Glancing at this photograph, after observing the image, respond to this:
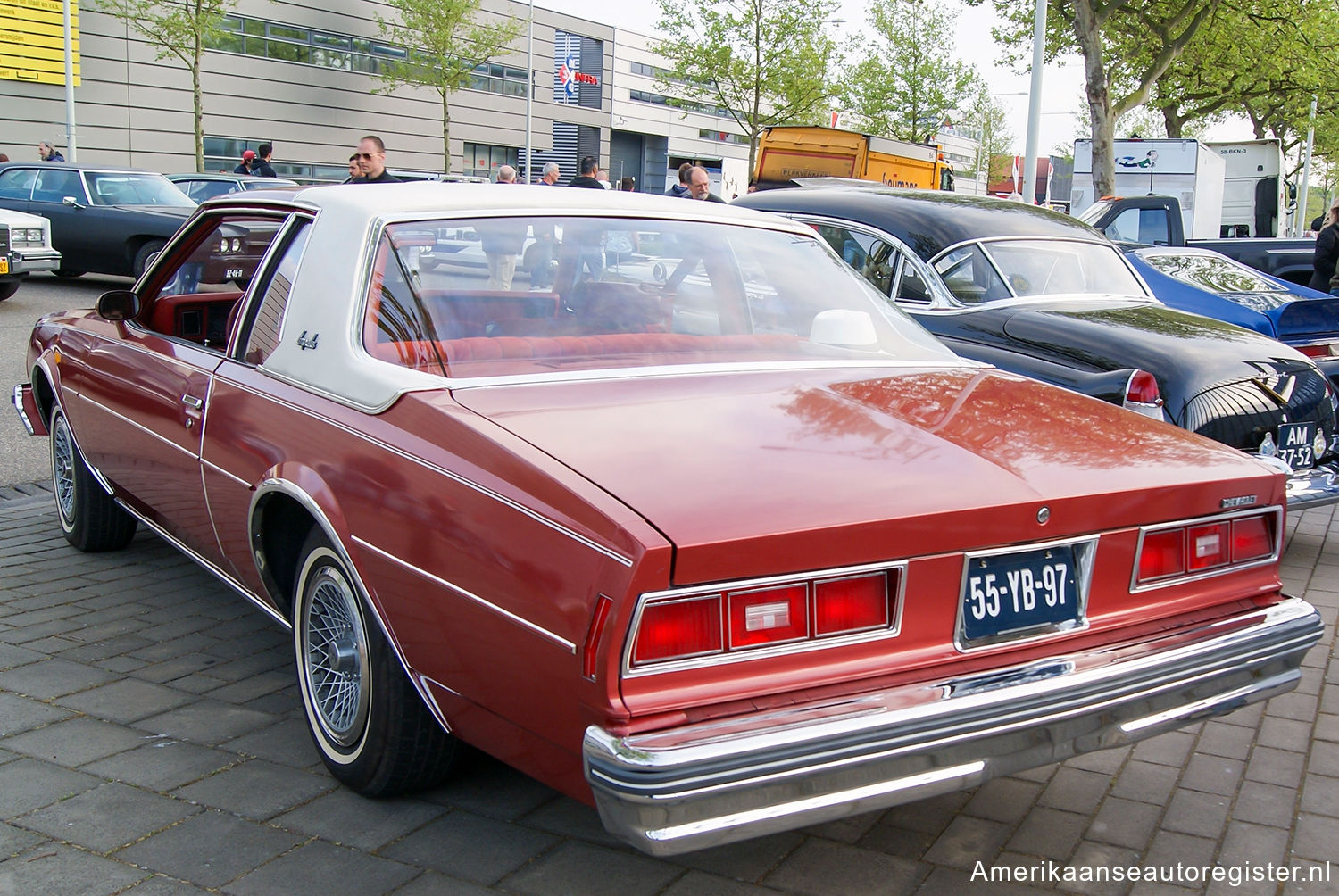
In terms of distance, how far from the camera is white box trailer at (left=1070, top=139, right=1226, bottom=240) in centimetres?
2316

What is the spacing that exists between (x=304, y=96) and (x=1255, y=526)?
130ft

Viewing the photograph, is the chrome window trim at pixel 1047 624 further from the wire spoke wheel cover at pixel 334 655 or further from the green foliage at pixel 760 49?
the green foliage at pixel 760 49

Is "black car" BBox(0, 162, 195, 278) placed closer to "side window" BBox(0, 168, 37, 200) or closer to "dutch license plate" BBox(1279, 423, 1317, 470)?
"side window" BBox(0, 168, 37, 200)

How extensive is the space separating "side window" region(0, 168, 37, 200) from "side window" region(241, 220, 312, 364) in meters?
14.7

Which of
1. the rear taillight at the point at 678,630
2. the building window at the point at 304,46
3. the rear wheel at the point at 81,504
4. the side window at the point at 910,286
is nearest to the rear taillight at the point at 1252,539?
the rear taillight at the point at 678,630

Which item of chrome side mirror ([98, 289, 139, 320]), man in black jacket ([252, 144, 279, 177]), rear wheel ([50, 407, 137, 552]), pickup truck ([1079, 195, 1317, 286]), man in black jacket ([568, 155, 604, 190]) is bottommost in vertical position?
rear wheel ([50, 407, 137, 552])

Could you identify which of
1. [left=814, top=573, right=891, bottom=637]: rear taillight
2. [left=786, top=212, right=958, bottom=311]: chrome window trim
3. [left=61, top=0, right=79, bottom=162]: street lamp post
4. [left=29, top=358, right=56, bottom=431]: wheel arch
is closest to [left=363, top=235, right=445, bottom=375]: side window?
[left=814, top=573, right=891, bottom=637]: rear taillight

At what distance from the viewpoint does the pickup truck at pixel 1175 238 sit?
41.5ft

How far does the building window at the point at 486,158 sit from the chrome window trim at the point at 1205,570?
147 ft

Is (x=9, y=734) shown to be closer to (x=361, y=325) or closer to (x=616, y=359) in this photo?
(x=361, y=325)

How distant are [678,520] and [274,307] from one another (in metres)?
1.88

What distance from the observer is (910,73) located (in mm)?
46344

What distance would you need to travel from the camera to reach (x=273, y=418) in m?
3.25

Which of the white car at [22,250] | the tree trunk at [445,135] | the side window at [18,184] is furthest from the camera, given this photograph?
the tree trunk at [445,135]
